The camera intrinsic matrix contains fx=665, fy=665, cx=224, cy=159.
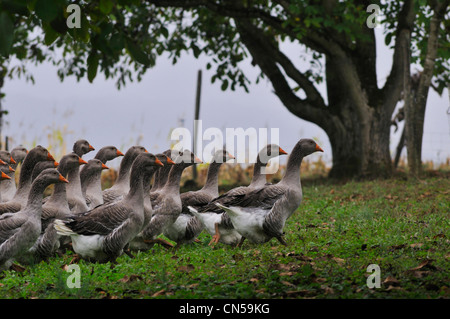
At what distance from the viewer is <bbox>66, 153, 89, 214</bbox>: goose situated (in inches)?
449

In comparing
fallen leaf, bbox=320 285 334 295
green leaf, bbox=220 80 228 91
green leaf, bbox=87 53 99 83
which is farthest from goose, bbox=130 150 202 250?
green leaf, bbox=220 80 228 91

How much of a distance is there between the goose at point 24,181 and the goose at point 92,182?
2.41 feet

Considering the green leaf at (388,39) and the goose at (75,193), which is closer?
the goose at (75,193)

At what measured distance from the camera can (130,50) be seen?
7.41 m

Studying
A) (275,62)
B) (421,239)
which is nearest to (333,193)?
(275,62)

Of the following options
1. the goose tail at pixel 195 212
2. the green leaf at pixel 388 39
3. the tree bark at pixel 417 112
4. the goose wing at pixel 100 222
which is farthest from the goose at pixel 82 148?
the green leaf at pixel 388 39

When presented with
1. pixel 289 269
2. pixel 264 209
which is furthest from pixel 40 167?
pixel 289 269

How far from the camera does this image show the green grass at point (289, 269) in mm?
7852

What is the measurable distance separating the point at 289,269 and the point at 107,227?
2.77 metres

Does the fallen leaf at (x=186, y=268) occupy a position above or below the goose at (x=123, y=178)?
below

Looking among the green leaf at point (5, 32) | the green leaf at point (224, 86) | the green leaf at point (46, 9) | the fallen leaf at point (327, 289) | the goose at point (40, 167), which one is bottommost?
the fallen leaf at point (327, 289)

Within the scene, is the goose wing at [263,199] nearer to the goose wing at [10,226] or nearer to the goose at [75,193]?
the goose at [75,193]

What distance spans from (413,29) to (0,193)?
620 inches

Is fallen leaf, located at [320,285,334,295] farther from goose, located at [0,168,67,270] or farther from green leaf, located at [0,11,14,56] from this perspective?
green leaf, located at [0,11,14,56]
